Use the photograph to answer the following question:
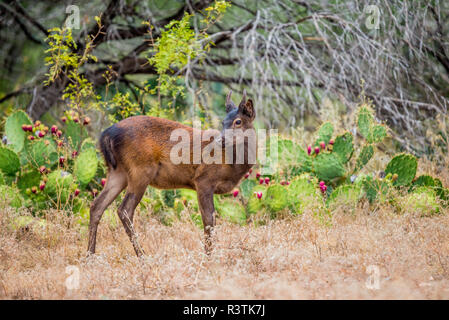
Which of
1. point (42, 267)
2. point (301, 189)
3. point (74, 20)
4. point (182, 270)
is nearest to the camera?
point (182, 270)

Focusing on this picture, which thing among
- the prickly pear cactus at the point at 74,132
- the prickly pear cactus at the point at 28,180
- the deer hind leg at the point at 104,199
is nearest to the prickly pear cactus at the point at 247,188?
the deer hind leg at the point at 104,199

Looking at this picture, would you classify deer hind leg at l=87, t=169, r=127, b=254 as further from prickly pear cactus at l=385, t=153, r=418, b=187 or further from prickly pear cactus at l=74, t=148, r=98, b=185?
Result: prickly pear cactus at l=385, t=153, r=418, b=187

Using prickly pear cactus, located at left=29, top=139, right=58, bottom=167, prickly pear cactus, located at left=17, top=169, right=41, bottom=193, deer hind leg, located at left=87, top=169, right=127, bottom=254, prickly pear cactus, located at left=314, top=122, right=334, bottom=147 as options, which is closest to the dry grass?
deer hind leg, located at left=87, top=169, right=127, bottom=254

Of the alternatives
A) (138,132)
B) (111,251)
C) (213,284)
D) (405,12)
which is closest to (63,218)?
(111,251)

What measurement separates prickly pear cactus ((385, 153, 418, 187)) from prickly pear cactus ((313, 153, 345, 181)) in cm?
67

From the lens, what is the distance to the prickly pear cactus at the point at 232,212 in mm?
6918

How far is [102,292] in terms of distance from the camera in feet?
14.8

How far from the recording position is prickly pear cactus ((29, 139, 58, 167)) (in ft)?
23.7

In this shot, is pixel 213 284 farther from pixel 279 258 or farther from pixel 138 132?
pixel 138 132

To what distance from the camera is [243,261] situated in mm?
5094

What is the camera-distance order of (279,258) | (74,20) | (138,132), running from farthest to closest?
(74,20), (138,132), (279,258)

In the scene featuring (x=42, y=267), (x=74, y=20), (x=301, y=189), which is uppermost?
(x=74, y=20)

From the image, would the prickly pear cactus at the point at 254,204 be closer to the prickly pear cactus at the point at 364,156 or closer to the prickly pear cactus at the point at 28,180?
the prickly pear cactus at the point at 364,156

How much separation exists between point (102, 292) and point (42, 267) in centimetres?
129
